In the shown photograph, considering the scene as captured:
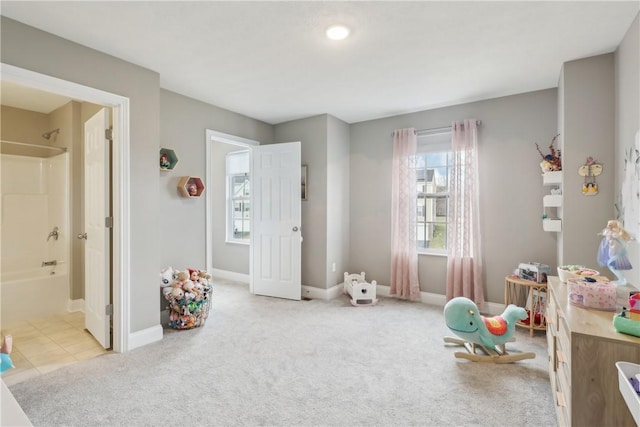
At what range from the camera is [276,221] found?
4.29 m

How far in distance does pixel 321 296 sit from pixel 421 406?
7.71 ft

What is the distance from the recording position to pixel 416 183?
4094 mm

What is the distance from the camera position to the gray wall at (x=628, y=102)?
2.02m

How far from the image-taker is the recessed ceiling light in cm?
218

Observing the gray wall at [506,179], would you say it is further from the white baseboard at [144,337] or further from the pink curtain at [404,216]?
the white baseboard at [144,337]

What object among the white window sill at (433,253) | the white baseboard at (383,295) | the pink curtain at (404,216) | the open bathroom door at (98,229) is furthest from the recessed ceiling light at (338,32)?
the white baseboard at (383,295)

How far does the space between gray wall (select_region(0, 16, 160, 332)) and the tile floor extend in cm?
50

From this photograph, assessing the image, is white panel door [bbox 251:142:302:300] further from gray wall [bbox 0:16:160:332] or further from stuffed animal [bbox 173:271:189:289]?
gray wall [bbox 0:16:160:332]

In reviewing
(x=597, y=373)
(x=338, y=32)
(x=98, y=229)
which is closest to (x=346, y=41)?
(x=338, y=32)

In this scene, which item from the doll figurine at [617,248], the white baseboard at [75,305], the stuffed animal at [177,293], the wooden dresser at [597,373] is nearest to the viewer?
the wooden dresser at [597,373]

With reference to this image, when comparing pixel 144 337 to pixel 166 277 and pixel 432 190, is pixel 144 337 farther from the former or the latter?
pixel 432 190

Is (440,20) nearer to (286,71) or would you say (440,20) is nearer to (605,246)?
(286,71)

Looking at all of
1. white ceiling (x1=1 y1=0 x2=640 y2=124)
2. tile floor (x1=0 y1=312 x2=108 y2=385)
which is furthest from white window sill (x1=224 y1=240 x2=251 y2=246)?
white ceiling (x1=1 y1=0 x2=640 y2=124)

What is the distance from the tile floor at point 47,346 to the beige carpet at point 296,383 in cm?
17
